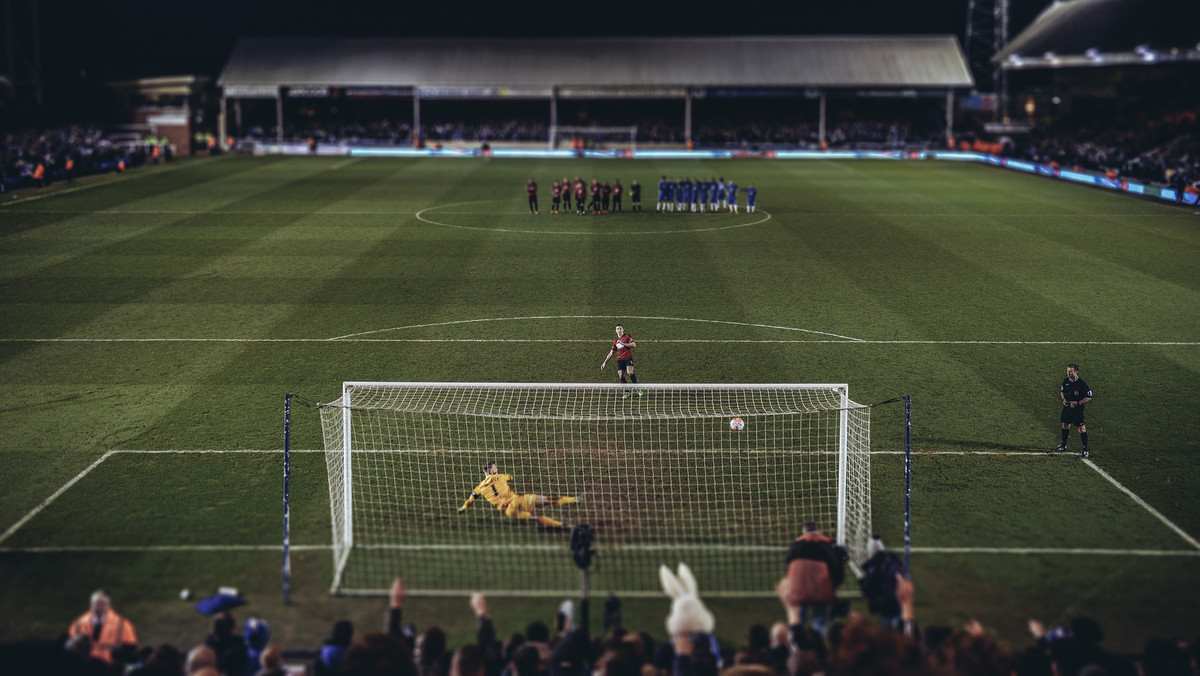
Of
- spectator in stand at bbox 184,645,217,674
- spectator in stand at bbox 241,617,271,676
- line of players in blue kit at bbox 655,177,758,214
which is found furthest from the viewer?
line of players in blue kit at bbox 655,177,758,214

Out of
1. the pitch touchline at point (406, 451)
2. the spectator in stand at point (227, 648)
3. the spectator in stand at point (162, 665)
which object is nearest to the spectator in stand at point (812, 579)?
the spectator in stand at point (227, 648)

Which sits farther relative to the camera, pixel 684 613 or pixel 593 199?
pixel 593 199

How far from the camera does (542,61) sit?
245ft

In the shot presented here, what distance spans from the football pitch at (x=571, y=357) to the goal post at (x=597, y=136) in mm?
28591

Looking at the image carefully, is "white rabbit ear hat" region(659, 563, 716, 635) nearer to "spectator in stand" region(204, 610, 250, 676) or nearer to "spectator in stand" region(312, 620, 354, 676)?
"spectator in stand" region(312, 620, 354, 676)

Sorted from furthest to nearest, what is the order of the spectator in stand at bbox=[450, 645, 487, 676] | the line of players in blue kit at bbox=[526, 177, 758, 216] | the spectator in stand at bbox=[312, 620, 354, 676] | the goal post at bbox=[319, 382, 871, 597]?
1. the line of players in blue kit at bbox=[526, 177, 758, 216]
2. the goal post at bbox=[319, 382, 871, 597]
3. the spectator in stand at bbox=[312, 620, 354, 676]
4. the spectator in stand at bbox=[450, 645, 487, 676]

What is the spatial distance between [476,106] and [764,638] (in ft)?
249

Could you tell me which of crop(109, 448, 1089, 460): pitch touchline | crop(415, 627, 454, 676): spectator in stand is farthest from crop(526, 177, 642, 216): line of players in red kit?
crop(415, 627, 454, 676): spectator in stand

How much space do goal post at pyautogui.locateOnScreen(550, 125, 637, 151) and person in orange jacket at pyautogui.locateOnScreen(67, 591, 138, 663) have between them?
61509mm

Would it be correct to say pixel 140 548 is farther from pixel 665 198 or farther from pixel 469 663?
pixel 665 198

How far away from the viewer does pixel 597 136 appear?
249ft

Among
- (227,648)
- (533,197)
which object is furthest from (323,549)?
(533,197)

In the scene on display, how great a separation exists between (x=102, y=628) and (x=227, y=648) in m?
1.63

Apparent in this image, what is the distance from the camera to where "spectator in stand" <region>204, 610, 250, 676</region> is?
324 inches
